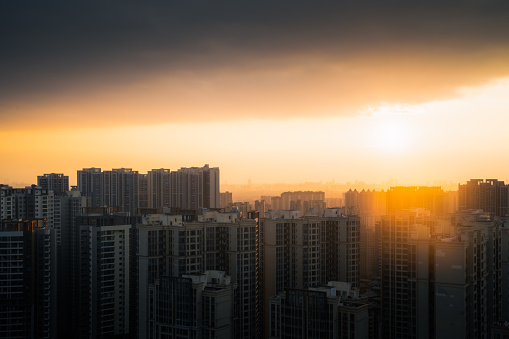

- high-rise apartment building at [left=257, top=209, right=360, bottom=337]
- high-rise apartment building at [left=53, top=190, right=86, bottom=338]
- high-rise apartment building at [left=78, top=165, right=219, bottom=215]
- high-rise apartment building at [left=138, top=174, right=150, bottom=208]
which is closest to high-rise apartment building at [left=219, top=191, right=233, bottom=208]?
high-rise apartment building at [left=78, top=165, right=219, bottom=215]

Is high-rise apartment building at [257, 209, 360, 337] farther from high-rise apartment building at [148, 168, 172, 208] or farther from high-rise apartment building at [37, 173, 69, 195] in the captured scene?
high-rise apartment building at [37, 173, 69, 195]

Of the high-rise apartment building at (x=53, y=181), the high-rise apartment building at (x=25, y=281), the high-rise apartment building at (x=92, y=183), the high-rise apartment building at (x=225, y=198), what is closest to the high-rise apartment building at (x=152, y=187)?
the high-rise apartment building at (x=92, y=183)

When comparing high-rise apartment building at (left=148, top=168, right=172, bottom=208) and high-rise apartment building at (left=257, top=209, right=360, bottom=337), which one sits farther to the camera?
high-rise apartment building at (left=148, top=168, right=172, bottom=208)

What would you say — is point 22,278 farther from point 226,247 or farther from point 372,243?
point 372,243

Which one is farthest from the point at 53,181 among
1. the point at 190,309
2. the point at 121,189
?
the point at 190,309

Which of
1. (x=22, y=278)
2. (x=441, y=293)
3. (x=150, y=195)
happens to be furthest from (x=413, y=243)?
(x=150, y=195)

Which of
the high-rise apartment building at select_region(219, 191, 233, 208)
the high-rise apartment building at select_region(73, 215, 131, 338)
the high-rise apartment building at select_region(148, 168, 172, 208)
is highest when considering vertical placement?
the high-rise apartment building at select_region(148, 168, 172, 208)
